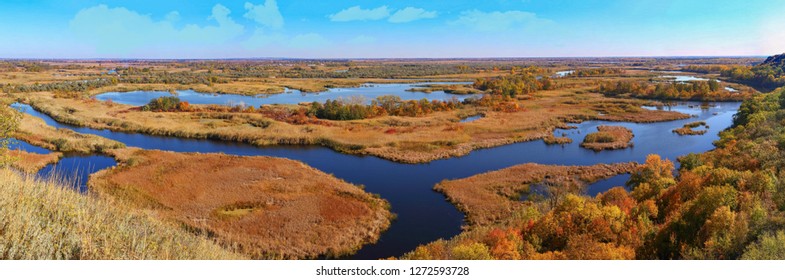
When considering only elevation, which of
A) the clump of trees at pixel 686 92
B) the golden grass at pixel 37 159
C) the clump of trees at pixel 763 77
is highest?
the clump of trees at pixel 763 77

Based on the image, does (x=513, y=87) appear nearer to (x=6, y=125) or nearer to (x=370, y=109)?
(x=370, y=109)

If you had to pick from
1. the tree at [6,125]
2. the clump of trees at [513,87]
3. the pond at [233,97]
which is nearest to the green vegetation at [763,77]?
the clump of trees at [513,87]

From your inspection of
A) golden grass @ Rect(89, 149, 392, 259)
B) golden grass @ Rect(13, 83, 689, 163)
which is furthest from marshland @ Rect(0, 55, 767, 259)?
golden grass @ Rect(13, 83, 689, 163)

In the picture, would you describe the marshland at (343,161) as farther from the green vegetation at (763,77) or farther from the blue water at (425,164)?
the green vegetation at (763,77)

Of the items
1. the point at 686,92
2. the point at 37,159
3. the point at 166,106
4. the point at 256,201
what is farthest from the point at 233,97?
the point at 686,92

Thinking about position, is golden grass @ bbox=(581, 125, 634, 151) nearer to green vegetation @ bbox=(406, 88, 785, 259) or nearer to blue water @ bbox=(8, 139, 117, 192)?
A: green vegetation @ bbox=(406, 88, 785, 259)
